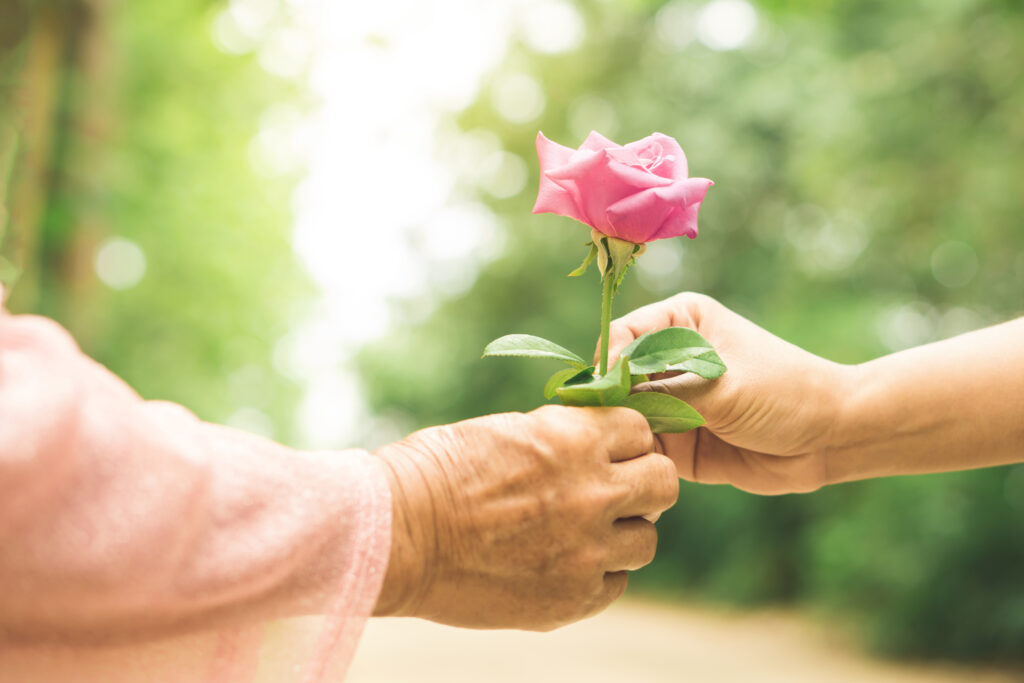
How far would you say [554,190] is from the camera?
1.37m

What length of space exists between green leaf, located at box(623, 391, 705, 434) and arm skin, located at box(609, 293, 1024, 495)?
0.18 meters

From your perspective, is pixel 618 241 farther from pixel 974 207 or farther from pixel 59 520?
pixel 974 207

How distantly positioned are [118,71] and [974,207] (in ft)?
25.4

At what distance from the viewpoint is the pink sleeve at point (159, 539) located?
0.98 m

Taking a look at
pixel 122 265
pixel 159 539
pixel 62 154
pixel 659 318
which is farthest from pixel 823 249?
pixel 159 539

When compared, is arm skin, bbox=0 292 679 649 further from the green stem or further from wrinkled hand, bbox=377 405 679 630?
the green stem

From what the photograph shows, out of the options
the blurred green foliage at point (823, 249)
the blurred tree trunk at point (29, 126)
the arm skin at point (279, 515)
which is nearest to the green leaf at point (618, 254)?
the arm skin at point (279, 515)

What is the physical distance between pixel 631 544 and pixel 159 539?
0.69 meters

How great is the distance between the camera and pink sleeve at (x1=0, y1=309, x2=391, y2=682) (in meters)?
→ 0.98

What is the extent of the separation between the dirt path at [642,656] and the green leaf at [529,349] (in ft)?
22.7

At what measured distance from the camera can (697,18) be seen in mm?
13766

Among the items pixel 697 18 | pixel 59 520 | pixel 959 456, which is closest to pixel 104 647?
pixel 59 520

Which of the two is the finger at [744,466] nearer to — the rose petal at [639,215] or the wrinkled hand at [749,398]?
the wrinkled hand at [749,398]

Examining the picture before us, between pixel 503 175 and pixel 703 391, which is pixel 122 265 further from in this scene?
pixel 703 391
